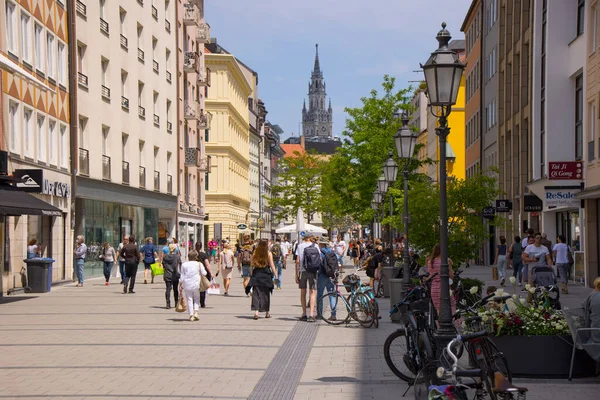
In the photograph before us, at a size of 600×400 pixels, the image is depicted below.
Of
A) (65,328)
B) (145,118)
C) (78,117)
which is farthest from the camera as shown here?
(145,118)

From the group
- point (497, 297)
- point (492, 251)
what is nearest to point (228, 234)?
point (492, 251)

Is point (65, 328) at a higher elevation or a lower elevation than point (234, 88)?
lower

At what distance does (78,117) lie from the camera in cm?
3581

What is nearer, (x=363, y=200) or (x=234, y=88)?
(x=363, y=200)

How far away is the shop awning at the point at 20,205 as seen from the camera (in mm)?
22797

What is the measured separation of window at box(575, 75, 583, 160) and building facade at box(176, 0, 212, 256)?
2561 centimetres

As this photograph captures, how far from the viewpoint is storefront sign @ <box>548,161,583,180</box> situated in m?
26.2

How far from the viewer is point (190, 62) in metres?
57.1

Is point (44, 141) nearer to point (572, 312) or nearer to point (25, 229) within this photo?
point (25, 229)

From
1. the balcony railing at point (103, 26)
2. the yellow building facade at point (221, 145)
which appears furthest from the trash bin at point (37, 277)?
the yellow building facade at point (221, 145)

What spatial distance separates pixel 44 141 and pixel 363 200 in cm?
2857

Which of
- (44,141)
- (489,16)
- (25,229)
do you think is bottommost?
(25,229)

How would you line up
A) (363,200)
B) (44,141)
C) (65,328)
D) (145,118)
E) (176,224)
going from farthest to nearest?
1. (363,200)
2. (176,224)
3. (145,118)
4. (44,141)
5. (65,328)

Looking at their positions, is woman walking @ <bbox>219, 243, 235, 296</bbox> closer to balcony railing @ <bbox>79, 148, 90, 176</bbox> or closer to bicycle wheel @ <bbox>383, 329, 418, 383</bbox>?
balcony railing @ <bbox>79, 148, 90, 176</bbox>
